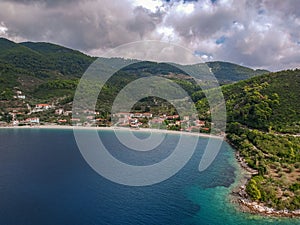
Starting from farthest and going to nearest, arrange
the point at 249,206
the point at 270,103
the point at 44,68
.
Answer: the point at 44,68 → the point at 270,103 → the point at 249,206

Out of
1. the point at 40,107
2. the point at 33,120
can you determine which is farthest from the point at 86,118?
the point at 40,107

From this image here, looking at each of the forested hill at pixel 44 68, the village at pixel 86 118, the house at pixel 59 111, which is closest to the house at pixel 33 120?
the village at pixel 86 118

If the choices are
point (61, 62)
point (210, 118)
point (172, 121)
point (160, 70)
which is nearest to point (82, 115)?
point (172, 121)

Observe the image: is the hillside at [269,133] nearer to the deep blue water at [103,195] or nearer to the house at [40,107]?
the deep blue water at [103,195]

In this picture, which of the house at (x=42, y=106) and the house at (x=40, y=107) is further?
the house at (x=42, y=106)

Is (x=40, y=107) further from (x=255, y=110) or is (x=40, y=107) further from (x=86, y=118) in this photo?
(x=255, y=110)

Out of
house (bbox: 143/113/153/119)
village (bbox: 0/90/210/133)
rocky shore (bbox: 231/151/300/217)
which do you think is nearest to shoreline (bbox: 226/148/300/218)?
rocky shore (bbox: 231/151/300/217)

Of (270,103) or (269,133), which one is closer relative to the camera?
(269,133)

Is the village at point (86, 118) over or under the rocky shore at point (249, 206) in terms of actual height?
over
